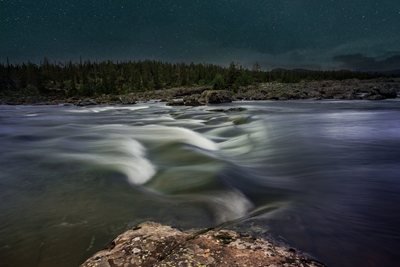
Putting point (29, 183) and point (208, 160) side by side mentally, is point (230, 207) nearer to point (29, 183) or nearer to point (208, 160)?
point (208, 160)

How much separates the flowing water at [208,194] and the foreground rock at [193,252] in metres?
0.62

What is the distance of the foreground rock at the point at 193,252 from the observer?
179 centimetres

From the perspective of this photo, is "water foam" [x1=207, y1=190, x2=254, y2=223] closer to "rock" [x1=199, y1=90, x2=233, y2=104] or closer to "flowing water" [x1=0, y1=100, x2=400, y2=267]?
"flowing water" [x1=0, y1=100, x2=400, y2=267]

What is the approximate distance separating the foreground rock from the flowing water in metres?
0.62

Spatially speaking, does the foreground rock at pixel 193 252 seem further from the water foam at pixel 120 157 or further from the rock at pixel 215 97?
the rock at pixel 215 97

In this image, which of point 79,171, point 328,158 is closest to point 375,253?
point 328,158

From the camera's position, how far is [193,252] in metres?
1.88

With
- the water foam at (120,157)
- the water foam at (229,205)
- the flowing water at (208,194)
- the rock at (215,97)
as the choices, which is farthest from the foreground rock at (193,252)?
the rock at (215,97)

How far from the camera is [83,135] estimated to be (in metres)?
10.9

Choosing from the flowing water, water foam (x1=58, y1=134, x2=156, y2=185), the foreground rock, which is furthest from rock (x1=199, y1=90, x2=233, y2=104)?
the foreground rock

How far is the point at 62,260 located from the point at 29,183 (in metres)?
3.08

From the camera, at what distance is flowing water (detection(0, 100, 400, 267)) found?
107 inches

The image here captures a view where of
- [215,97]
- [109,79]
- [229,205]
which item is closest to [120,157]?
[229,205]

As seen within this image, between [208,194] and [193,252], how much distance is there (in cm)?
239
